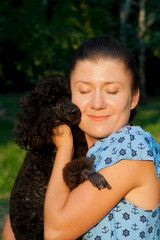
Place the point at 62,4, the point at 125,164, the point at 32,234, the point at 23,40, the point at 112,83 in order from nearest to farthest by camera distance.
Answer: the point at 125,164
the point at 112,83
the point at 32,234
the point at 23,40
the point at 62,4

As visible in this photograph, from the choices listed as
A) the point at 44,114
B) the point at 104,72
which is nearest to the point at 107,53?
the point at 104,72

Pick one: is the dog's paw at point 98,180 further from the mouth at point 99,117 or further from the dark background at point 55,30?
the dark background at point 55,30

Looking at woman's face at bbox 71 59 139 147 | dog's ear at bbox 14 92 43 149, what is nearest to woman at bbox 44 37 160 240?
woman's face at bbox 71 59 139 147

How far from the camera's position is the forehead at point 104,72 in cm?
226

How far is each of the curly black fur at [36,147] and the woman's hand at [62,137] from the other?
0.10 ft

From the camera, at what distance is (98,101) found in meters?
2.28

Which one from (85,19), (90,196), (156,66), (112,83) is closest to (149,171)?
(90,196)

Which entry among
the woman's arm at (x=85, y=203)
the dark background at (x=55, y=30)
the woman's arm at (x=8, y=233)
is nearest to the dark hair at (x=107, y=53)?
the woman's arm at (x=85, y=203)

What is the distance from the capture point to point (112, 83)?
7.40 ft

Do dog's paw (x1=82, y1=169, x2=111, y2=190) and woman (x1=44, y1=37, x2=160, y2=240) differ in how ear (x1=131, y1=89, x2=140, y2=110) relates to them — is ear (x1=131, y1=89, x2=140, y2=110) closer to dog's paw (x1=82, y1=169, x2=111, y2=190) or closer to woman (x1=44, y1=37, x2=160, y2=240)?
woman (x1=44, y1=37, x2=160, y2=240)

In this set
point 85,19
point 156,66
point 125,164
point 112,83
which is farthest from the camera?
point 156,66

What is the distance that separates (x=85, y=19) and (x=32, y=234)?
62.3 feet

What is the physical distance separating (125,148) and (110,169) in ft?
0.40

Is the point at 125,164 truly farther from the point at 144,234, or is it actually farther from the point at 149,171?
the point at 144,234
